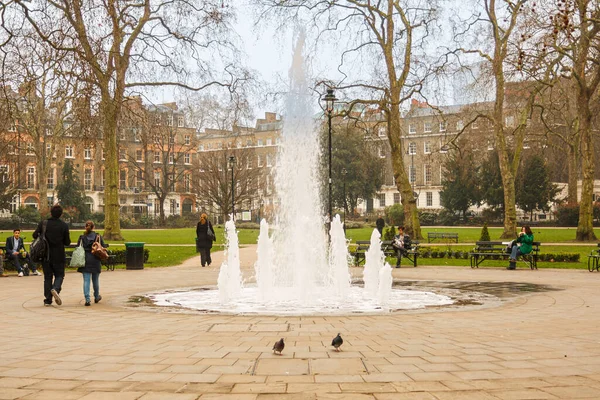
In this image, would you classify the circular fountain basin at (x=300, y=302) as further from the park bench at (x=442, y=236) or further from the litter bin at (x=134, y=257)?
the park bench at (x=442, y=236)

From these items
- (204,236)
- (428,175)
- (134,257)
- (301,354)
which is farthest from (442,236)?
(428,175)

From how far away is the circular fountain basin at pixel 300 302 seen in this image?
11492 millimetres

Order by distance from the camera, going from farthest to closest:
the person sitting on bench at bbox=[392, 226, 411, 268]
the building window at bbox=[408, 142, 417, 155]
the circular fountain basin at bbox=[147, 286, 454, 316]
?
the building window at bbox=[408, 142, 417, 155] → the person sitting on bench at bbox=[392, 226, 411, 268] → the circular fountain basin at bbox=[147, 286, 454, 316]

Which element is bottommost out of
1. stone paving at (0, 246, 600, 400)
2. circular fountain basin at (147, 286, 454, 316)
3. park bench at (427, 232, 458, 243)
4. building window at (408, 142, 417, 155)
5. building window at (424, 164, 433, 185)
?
circular fountain basin at (147, 286, 454, 316)

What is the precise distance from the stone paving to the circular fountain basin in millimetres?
943

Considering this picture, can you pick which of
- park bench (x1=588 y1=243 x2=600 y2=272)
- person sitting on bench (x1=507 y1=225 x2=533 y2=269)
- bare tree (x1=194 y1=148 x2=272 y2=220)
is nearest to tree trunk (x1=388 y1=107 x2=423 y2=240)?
person sitting on bench (x1=507 y1=225 x2=533 y2=269)

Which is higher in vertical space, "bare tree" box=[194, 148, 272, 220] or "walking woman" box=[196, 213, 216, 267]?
"bare tree" box=[194, 148, 272, 220]

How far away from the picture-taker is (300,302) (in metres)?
12.8

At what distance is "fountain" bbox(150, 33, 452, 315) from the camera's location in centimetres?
1248

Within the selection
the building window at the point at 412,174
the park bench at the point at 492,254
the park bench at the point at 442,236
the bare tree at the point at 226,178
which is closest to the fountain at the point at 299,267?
the park bench at the point at 492,254

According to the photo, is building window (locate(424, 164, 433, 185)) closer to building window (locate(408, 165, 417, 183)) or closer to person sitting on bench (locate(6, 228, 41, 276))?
building window (locate(408, 165, 417, 183))

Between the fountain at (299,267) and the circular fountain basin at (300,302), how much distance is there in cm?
2

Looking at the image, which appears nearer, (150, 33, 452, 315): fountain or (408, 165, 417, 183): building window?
(150, 33, 452, 315): fountain

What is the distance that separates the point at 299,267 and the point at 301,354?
7.68 metres
